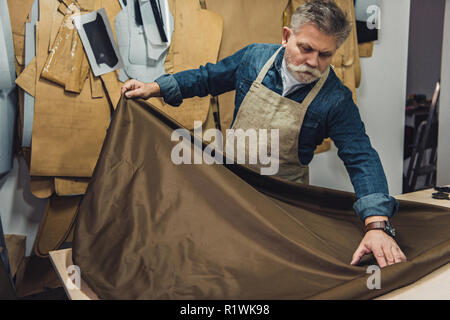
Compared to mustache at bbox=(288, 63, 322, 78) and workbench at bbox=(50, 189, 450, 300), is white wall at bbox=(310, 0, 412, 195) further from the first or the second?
workbench at bbox=(50, 189, 450, 300)

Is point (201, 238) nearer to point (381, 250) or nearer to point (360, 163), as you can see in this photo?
point (381, 250)

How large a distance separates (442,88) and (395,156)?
84 cm

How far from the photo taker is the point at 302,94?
4.42 ft

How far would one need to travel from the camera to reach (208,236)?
0.84m

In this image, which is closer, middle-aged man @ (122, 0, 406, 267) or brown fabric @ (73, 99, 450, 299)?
brown fabric @ (73, 99, 450, 299)

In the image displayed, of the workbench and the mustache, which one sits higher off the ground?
the mustache

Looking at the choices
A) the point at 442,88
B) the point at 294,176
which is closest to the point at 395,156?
the point at 442,88

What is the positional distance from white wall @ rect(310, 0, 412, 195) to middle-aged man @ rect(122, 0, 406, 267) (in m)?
1.28

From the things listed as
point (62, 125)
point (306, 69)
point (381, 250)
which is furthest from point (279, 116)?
point (62, 125)

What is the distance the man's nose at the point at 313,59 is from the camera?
1.19 metres

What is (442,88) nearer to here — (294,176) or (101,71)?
(294,176)

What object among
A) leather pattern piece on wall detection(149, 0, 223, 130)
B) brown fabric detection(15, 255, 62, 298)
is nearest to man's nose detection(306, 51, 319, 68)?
leather pattern piece on wall detection(149, 0, 223, 130)

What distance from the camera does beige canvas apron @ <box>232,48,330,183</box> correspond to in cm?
135

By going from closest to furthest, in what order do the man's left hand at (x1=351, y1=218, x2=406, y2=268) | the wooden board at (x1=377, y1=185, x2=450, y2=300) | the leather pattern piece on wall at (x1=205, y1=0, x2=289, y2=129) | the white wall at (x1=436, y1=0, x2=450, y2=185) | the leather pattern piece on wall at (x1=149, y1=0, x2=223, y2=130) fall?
the wooden board at (x1=377, y1=185, x2=450, y2=300), the man's left hand at (x1=351, y1=218, x2=406, y2=268), the leather pattern piece on wall at (x1=149, y1=0, x2=223, y2=130), the leather pattern piece on wall at (x1=205, y1=0, x2=289, y2=129), the white wall at (x1=436, y1=0, x2=450, y2=185)
